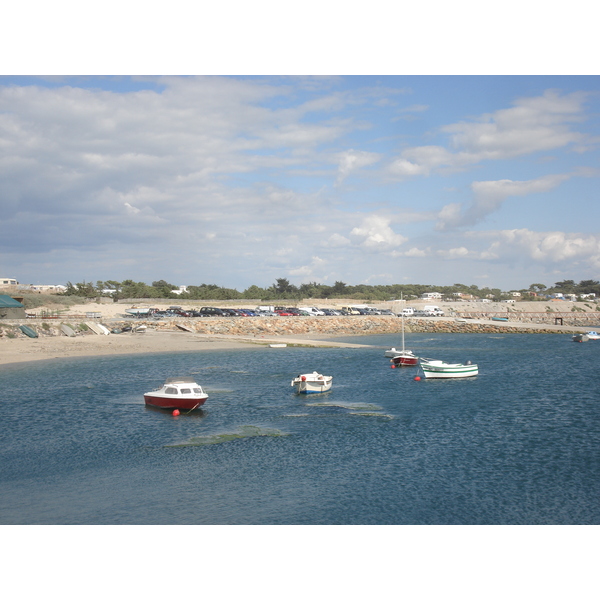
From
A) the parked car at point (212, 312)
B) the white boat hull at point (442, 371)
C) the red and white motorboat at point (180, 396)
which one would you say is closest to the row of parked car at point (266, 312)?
the parked car at point (212, 312)

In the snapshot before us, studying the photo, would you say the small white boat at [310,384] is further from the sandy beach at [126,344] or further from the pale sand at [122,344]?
the sandy beach at [126,344]

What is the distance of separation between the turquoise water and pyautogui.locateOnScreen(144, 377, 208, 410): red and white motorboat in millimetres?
896

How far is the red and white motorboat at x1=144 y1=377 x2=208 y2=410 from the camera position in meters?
40.7

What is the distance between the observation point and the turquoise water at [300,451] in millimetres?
22828

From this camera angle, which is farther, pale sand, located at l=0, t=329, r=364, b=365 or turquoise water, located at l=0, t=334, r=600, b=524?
pale sand, located at l=0, t=329, r=364, b=365

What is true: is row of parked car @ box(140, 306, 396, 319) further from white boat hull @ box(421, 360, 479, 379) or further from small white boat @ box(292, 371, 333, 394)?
small white boat @ box(292, 371, 333, 394)

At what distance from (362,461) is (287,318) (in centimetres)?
9085

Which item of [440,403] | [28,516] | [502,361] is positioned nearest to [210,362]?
[440,403]

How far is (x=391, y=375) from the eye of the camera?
60.2 meters

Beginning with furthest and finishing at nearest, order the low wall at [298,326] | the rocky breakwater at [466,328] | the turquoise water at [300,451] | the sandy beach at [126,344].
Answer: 1. the rocky breakwater at [466,328]
2. the low wall at [298,326]
3. the sandy beach at [126,344]
4. the turquoise water at [300,451]

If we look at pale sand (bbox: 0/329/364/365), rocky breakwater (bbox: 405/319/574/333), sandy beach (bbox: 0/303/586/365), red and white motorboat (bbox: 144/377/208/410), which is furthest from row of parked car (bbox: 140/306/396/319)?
red and white motorboat (bbox: 144/377/208/410)

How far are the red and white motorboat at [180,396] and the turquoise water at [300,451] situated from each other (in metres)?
0.90

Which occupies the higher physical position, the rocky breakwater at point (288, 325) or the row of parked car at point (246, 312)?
the row of parked car at point (246, 312)

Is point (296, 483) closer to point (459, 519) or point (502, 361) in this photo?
point (459, 519)
